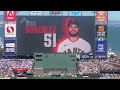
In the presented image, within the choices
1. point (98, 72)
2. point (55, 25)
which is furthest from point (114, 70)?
point (55, 25)

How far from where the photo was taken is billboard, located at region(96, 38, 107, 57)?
12828mm

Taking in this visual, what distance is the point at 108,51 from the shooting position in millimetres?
12836

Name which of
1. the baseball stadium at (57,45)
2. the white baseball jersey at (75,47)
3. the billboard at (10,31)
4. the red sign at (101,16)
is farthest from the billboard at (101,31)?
the billboard at (10,31)

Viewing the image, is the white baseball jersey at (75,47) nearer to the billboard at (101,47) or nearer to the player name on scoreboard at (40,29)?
the billboard at (101,47)

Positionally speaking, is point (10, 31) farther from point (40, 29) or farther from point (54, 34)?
point (54, 34)

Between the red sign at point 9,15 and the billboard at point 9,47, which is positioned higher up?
the red sign at point 9,15

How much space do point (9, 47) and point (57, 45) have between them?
808 mm

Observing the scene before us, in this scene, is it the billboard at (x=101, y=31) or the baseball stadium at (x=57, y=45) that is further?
the billboard at (x=101, y=31)

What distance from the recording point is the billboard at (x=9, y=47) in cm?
1278

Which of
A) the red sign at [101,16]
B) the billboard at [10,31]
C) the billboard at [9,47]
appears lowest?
the billboard at [9,47]
